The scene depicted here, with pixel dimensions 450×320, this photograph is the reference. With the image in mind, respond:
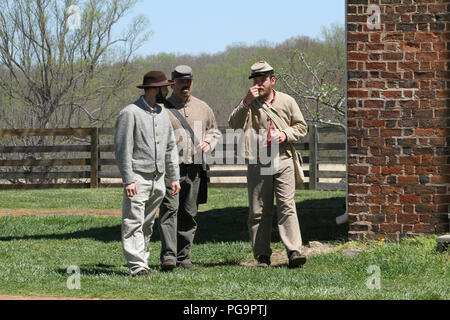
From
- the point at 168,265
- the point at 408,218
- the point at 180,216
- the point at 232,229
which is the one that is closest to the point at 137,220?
the point at 168,265

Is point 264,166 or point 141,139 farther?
point 264,166

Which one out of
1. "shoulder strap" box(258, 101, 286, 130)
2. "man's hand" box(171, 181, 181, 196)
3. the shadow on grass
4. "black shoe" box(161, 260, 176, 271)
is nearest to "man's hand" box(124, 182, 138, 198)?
"man's hand" box(171, 181, 181, 196)

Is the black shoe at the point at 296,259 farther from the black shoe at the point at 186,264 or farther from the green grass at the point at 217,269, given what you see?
the black shoe at the point at 186,264

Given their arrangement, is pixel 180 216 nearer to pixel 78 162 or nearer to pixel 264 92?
pixel 264 92

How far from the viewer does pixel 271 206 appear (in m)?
9.42

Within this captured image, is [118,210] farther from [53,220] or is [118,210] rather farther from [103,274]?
[103,274]

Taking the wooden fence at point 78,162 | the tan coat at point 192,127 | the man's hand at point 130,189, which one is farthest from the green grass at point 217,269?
the wooden fence at point 78,162

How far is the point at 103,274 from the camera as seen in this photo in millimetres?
8531

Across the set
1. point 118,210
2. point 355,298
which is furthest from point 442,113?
point 118,210

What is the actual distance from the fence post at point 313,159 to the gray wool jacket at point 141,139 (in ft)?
45.6

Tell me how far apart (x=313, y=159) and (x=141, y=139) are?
14385mm

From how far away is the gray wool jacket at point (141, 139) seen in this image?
830 cm

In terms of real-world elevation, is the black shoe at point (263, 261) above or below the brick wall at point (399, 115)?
below
